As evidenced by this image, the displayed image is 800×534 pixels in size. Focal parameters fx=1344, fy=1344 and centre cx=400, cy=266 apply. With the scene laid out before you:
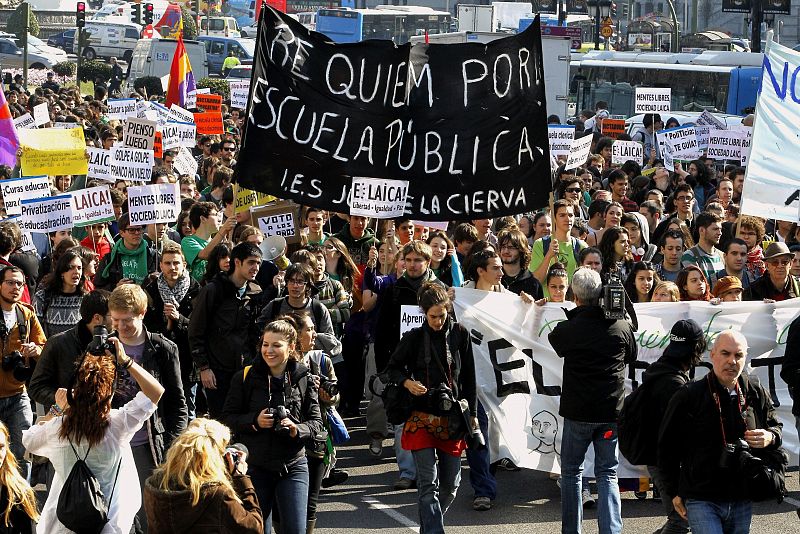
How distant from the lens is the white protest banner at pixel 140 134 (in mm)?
13695

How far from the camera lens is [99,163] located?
42.0 ft

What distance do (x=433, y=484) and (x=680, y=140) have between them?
10.7 meters

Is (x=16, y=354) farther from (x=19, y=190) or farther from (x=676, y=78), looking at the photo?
(x=676, y=78)

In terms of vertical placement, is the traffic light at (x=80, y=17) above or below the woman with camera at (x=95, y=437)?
above

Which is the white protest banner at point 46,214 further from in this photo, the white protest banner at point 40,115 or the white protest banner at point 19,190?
the white protest banner at point 40,115

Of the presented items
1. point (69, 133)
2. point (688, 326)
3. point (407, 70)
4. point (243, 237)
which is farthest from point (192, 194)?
point (688, 326)

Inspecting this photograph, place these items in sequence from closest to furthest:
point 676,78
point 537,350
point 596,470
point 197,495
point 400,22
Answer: point 197,495
point 596,470
point 537,350
point 676,78
point 400,22

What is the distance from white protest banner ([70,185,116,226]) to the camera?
34.6 ft

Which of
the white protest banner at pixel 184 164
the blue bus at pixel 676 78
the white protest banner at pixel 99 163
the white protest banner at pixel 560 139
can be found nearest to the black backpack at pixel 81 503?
the white protest banner at pixel 99 163

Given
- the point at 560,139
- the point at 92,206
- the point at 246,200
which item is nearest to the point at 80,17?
the point at 560,139

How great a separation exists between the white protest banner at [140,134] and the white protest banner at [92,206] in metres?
3.05

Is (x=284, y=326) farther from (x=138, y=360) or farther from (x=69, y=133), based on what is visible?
(x=69, y=133)

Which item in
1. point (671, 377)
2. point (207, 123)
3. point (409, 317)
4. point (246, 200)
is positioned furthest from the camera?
point (207, 123)

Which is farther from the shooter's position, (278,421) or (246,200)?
(246,200)
